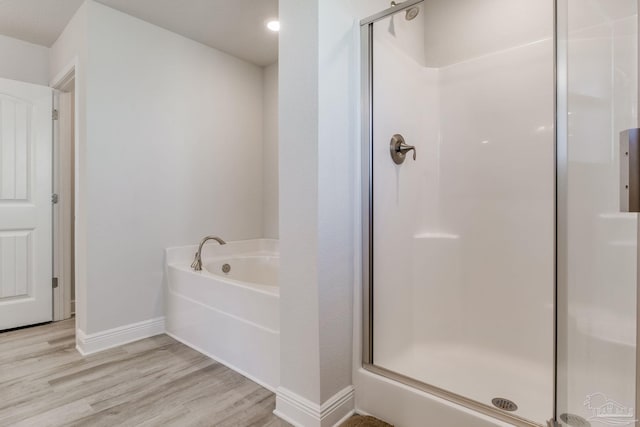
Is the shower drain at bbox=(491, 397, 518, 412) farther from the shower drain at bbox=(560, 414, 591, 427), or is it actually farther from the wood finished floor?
the wood finished floor

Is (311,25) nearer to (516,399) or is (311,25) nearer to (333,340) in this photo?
(333,340)


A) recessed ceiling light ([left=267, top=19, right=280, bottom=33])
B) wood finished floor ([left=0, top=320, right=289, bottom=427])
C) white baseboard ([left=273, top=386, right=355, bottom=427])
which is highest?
recessed ceiling light ([left=267, top=19, right=280, bottom=33])

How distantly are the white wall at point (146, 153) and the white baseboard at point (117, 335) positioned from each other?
1.7 inches

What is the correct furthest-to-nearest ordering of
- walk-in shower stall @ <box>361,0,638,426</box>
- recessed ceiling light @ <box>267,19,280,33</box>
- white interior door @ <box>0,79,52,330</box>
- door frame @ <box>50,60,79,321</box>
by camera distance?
1. door frame @ <box>50,60,79,321</box>
2. white interior door @ <box>0,79,52,330</box>
3. recessed ceiling light @ <box>267,19,280,33</box>
4. walk-in shower stall @ <box>361,0,638,426</box>

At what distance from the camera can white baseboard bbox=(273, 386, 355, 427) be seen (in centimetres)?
142

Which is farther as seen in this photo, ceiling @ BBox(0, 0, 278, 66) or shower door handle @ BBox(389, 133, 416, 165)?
ceiling @ BBox(0, 0, 278, 66)

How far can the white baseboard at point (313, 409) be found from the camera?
1.42 metres

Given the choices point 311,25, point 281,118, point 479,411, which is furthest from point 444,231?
point 311,25

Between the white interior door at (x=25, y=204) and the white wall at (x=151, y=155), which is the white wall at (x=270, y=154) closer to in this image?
the white wall at (x=151, y=155)

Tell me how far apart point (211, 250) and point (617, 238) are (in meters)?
2.52

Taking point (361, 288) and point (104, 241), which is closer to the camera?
point (361, 288)

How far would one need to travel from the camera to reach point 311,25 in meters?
1.42

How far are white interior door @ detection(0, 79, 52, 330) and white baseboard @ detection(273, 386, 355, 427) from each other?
7.63 ft

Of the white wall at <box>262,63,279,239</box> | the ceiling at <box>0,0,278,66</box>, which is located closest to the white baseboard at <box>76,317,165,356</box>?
the white wall at <box>262,63,279,239</box>
